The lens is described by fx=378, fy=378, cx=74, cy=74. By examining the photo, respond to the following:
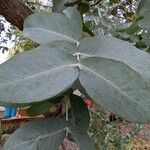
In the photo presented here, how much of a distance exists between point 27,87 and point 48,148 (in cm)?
10

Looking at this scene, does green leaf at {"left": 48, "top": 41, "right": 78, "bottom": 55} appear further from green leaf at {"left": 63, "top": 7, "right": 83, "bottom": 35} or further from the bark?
the bark

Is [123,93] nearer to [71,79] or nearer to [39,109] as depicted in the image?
[71,79]

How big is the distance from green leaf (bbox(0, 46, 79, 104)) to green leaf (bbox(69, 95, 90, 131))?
0.13 meters

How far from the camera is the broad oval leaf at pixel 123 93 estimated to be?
35cm

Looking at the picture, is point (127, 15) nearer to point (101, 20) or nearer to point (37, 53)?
point (101, 20)

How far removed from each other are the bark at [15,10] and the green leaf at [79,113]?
2.60 feet

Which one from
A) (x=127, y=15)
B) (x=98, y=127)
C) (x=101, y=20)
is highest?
(x=101, y=20)

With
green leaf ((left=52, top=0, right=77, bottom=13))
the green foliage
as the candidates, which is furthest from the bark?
the green foliage

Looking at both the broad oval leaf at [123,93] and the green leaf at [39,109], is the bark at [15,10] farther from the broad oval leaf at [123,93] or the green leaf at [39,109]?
the broad oval leaf at [123,93]

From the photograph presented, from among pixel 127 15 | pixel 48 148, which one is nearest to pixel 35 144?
pixel 48 148

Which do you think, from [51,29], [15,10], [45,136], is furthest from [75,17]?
[15,10]

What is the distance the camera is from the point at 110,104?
356mm

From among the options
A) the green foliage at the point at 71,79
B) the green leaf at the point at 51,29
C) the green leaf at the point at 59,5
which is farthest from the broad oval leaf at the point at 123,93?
the green leaf at the point at 59,5

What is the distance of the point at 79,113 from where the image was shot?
53 centimetres
